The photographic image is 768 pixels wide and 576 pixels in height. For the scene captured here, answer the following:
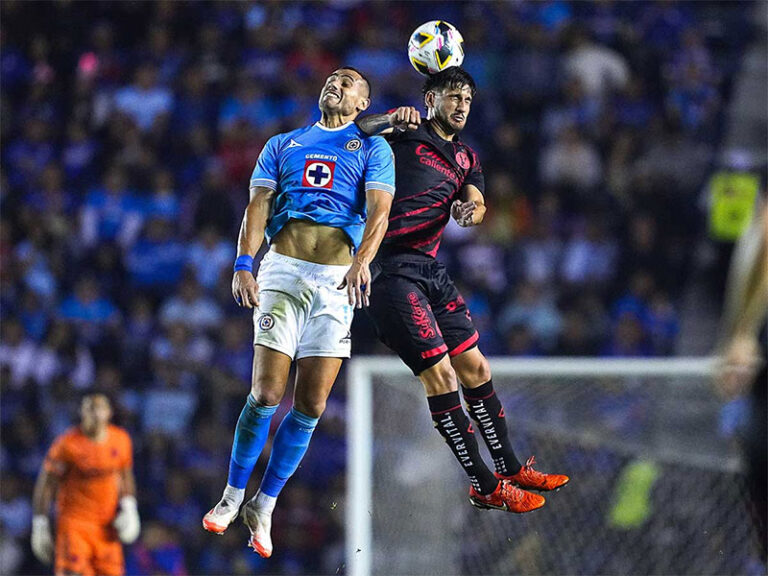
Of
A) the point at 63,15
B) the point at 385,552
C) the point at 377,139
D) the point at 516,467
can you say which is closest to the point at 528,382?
the point at 385,552

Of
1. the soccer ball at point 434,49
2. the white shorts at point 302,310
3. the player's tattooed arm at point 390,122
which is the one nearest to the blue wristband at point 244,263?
the white shorts at point 302,310

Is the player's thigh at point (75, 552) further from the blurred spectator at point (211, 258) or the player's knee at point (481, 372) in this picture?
the player's knee at point (481, 372)

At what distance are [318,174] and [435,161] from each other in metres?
0.61

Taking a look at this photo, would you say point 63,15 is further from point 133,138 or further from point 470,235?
point 470,235

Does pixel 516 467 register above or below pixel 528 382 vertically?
above

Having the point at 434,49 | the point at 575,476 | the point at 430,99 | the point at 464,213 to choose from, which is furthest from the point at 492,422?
the point at 575,476

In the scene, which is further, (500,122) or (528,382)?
(500,122)

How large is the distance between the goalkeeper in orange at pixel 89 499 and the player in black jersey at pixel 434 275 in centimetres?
453

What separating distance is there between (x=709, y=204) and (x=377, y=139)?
7495 mm

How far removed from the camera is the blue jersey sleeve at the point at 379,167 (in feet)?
19.9

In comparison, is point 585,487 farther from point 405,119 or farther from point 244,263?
point 244,263

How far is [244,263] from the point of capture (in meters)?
5.95

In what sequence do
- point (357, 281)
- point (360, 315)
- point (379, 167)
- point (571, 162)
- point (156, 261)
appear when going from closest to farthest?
point (357, 281) < point (379, 167) < point (360, 315) < point (156, 261) < point (571, 162)

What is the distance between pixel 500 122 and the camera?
13.8 metres
